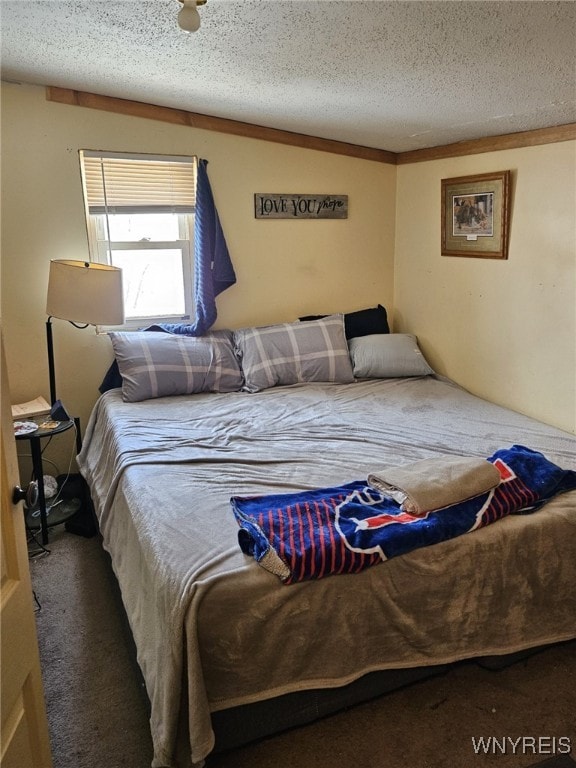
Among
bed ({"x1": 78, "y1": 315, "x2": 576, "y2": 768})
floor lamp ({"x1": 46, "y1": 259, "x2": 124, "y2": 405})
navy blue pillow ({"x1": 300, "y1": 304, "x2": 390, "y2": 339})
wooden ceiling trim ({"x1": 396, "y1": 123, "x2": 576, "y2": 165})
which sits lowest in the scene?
bed ({"x1": 78, "y1": 315, "x2": 576, "y2": 768})

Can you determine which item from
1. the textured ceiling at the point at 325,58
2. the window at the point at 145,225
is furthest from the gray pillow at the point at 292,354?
the textured ceiling at the point at 325,58

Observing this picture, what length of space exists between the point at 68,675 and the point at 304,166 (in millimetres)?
3018

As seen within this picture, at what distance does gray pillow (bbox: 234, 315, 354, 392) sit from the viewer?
343 cm

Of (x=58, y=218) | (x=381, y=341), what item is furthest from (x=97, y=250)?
(x=381, y=341)

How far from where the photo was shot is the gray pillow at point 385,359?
Result: 3.61 metres

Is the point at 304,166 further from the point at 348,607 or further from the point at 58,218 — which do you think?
the point at 348,607

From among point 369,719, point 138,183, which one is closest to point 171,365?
point 138,183

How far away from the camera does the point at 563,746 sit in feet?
5.66

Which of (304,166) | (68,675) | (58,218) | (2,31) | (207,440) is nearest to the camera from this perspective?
(68,675)

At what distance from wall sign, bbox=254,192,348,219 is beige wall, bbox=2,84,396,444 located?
0.04m

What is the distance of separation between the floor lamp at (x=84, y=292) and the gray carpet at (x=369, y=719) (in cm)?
143

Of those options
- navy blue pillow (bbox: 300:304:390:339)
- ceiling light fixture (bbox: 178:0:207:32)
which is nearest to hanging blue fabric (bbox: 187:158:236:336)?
navy blue pillow (bbox: 300:304:390:339)

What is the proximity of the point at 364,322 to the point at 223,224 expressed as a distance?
1.09 meters

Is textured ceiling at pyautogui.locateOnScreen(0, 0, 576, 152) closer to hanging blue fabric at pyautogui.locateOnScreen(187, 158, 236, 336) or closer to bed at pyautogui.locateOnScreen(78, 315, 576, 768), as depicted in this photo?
hanging blue fabric at pyautogui.locateOnScreen(187, 158, 236, 336)
